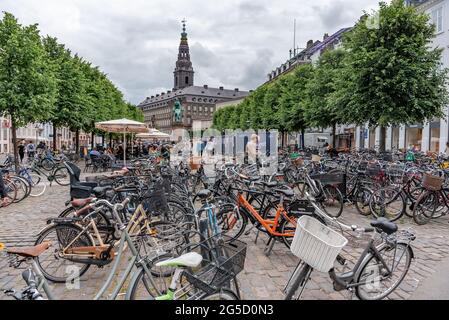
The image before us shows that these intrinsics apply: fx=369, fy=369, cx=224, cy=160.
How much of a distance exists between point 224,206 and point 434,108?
13701mm

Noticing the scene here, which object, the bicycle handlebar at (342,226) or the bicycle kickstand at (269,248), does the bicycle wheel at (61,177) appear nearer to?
the bicycle kickstand at (269,248)

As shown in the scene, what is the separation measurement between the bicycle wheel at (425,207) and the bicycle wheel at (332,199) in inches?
61.3

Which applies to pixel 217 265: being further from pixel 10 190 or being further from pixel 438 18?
pixel 438 18

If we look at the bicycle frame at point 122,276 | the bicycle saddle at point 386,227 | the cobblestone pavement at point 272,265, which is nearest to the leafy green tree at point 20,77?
the cobblestone pavement at point 272,265

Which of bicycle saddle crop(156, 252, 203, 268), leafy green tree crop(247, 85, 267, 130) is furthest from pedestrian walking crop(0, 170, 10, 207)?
leafy green tree crop(247, 85, 267, 130)

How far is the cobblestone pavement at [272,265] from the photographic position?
4.33 metres

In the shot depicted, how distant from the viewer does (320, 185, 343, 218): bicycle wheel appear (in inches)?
337

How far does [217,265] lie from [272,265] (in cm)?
234

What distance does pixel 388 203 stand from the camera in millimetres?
7992

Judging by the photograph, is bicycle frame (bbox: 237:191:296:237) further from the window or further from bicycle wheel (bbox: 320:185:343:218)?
the window

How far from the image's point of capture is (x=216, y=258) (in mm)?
3285

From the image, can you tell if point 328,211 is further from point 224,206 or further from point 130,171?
point 130,171
